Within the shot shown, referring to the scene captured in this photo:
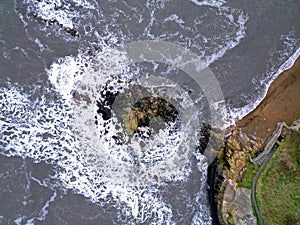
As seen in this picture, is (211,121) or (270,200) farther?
(211,121)

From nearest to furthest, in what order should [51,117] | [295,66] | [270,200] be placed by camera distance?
[270,200]
[51,117]
[295,66]

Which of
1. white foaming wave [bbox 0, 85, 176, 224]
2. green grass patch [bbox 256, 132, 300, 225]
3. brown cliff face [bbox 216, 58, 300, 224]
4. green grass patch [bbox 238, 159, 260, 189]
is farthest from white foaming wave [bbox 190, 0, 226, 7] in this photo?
white foaming wave [bbox 0, 85, 176, 224]

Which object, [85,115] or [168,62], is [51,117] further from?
[168,62]

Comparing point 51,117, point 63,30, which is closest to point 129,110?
point 51,117

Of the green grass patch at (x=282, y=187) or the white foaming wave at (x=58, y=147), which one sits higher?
the white foaming wave at (x=58, y=147)

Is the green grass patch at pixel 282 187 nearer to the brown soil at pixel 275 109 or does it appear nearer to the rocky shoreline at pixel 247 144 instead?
the rocky shoreline at pixel 247 144

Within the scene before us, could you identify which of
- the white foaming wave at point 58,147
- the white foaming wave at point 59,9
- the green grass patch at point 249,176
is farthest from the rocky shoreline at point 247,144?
the white foaming wave at point 59,9

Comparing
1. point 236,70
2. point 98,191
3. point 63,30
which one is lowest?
point 98,191

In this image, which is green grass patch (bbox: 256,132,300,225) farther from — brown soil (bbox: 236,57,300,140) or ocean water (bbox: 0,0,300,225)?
ocean water (bbox: 0,0,300,225)

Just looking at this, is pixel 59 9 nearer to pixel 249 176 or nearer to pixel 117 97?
pixel 117 97
